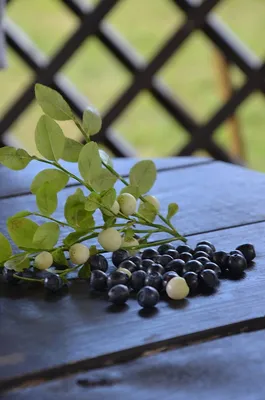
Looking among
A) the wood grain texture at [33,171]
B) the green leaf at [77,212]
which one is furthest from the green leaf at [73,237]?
the wood grain texture at [33,171]

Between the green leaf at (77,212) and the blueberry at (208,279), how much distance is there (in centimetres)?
9

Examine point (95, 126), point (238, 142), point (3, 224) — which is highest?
point (95, 126)

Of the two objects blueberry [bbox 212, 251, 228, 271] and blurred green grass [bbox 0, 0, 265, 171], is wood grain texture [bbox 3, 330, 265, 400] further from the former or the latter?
blurred green grass [bbox 0, 0, 265, 171]

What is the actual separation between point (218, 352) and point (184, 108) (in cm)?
128

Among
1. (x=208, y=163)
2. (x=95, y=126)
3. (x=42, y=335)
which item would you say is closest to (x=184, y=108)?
(x=208, y=163)

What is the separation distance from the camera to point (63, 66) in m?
1.60

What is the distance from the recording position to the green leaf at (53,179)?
1.86ft

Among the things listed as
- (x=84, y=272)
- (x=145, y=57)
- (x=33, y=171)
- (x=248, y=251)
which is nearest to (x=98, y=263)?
(x=84, y=272)

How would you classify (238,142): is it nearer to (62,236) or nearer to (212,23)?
(212,23)

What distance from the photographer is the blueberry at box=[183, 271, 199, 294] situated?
21.5 inches

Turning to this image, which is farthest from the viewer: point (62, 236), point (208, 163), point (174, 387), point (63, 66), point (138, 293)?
point (63, 66)

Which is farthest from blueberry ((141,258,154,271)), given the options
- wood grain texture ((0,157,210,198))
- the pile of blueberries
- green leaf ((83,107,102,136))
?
wood grain texture ((0,157,210,198))

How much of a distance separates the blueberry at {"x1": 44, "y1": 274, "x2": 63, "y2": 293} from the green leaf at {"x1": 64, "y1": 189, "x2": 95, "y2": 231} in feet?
0.14

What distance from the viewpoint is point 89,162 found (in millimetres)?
556
